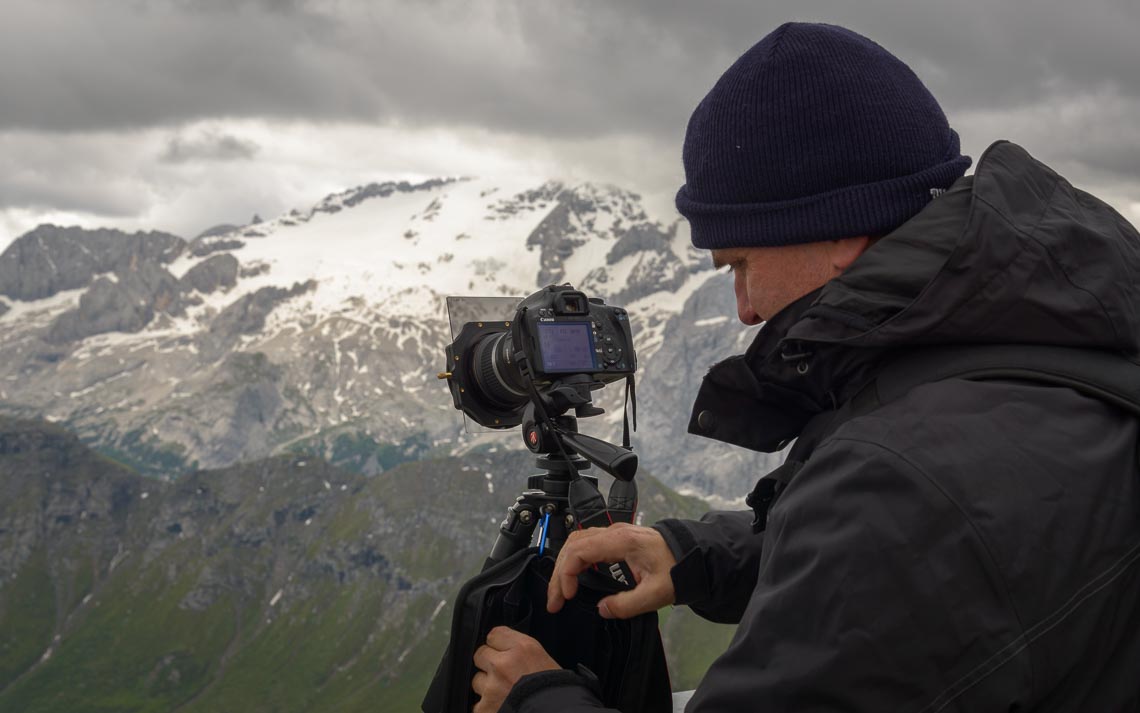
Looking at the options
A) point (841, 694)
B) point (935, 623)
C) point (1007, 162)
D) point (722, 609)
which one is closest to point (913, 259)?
point (1007, 162)

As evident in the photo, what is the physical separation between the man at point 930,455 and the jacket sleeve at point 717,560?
3.35 feet

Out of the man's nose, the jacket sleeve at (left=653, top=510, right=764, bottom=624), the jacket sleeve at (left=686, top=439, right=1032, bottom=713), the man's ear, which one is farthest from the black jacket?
the jacket sleeve at (left=653, top=510, right=764, bottom=624)

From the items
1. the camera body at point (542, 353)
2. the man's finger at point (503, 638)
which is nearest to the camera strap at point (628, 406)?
the camera body at point (542, 353)

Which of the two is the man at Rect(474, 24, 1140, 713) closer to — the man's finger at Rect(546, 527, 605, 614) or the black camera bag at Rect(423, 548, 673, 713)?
the man's finger at Rect(546, 527, 605, 614)

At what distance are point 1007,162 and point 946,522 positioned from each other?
121 centimetres

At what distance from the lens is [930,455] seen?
2586 millimetres

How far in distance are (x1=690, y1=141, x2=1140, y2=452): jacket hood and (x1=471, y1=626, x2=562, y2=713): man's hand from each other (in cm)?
146

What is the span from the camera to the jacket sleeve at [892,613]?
8.20 ft

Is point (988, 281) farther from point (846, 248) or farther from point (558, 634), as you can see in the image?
point (558, 634)

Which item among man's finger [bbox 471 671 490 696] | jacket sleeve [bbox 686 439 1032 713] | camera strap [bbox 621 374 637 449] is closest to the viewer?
jacket sleeve [bbox 686 439 1032 713]

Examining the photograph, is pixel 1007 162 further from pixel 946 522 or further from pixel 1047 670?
pixel 1047 670

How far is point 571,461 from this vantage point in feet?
15.7

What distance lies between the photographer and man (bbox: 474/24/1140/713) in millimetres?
2516

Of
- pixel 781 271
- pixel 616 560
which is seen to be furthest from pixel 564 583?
A: pixel 781 271
